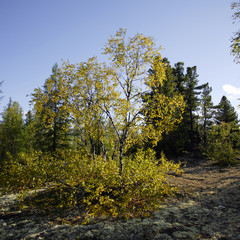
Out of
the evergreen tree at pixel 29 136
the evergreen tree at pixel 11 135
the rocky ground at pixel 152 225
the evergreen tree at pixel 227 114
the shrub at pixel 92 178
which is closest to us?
the rocky ground at pixel 152 225

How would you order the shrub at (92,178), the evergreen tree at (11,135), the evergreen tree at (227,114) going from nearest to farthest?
the shrub at (92,178) < the evergreen tree at (11,135) < the evergreen tree at (227,114)

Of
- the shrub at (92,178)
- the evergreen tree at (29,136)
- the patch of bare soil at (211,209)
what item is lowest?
the patch of bare soil at (211,209)

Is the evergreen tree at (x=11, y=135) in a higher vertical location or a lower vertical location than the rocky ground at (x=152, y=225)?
higher

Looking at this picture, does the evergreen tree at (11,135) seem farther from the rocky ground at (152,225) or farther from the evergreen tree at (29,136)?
the rocky ground at (152,225)

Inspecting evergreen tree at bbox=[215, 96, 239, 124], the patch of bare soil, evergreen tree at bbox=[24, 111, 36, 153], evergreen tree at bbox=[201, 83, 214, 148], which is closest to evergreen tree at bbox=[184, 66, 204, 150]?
evergreen tree at bbox=[201, 83, 214, 148]

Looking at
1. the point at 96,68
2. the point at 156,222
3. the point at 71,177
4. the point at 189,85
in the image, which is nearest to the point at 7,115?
the point at 96,68

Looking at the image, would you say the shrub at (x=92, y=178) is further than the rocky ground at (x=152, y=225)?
Yes

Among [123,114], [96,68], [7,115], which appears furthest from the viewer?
[7,115]

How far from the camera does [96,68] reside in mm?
6648

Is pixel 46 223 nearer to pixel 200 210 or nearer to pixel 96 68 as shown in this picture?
pixel 200 210

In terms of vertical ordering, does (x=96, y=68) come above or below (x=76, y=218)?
above

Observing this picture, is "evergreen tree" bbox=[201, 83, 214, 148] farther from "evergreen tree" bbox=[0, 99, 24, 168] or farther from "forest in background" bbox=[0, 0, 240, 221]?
"evergreen tree" bbox=[0, 99, 24, 168]

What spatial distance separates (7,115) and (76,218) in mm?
19812

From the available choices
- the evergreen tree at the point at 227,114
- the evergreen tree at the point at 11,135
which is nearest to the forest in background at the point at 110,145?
the evergreen tree at the point at 11,135
